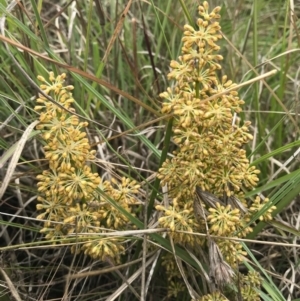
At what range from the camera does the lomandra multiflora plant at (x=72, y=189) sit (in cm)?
88

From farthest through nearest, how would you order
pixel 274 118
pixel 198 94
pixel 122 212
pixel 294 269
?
pixel 274 118, pixel 294 269, pixel 122 212, pixel 198 94

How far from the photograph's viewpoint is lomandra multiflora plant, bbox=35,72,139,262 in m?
0.88

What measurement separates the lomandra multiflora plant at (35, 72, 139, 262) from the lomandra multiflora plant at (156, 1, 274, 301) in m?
0.11

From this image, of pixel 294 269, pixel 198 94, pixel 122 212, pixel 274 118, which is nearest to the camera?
pixel 198 94

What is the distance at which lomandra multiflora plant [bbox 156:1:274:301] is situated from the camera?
0.85 metres

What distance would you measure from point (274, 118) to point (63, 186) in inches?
27.3

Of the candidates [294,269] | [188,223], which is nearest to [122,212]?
[188,223]

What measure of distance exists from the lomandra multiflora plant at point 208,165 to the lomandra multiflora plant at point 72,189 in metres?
0.11

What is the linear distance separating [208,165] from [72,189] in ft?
0.75

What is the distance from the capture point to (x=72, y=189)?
0.90 metres

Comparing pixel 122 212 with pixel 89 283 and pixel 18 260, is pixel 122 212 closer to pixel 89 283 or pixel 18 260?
pixel 89 283

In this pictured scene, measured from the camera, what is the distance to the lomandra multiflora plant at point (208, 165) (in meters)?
0.85

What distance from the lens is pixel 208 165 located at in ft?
3.05

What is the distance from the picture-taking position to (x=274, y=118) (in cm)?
140
